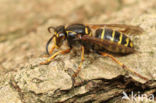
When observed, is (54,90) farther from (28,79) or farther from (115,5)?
(115,5)

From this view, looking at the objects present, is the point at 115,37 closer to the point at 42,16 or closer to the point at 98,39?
the point at 98,39

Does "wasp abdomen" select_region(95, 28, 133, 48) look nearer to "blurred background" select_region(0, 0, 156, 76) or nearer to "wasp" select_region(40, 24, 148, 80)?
"wasp" select_region(40, 24, 148, 80)

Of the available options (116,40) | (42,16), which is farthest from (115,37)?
(42,16)

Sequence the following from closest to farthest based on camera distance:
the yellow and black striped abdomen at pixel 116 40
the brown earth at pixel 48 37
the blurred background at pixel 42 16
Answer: the brown earth at pixel 48 37, the yellow and black striped abdomen at pixel 116 40, the blurred background at pixel 42 16

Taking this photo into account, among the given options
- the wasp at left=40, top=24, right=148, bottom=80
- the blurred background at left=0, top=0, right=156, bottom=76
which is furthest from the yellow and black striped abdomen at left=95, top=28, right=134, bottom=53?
the blurred background at left=0, top=0, right=156, bottom=76

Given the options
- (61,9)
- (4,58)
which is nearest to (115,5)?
(61,9)

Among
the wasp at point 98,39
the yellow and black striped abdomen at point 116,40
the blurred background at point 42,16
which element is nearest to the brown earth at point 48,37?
the blurred background at point 42,16

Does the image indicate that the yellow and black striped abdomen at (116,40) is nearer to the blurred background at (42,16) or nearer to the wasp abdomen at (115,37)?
the wasp abdomen at (115,37)

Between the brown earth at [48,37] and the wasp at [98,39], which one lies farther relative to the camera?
the wasp at [98,39]
